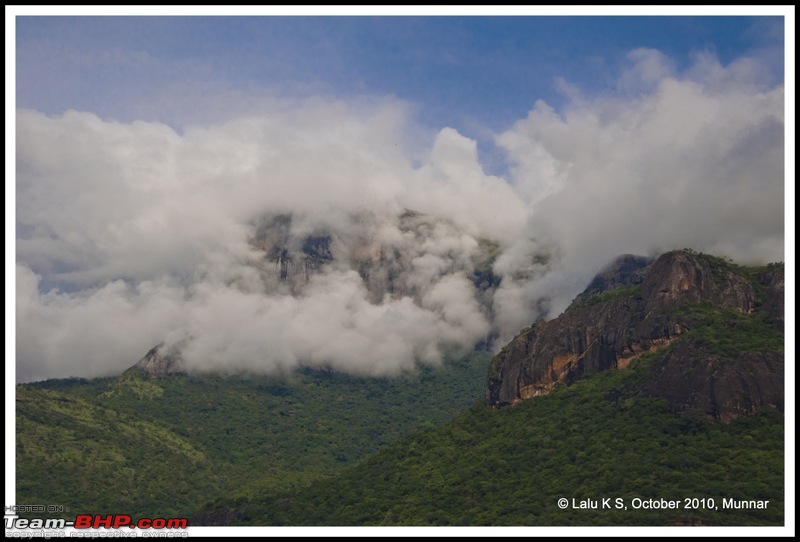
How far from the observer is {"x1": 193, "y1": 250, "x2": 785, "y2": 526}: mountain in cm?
7869

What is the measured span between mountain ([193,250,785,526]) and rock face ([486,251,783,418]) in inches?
7.3

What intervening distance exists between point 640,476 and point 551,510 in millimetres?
9566

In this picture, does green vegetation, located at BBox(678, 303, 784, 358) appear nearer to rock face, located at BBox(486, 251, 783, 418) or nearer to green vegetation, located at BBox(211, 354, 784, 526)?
rock face, located at BBox(486, 251, 783, 418)

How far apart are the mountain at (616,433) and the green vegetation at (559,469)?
0.73 ft

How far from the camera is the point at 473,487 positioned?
309 ft

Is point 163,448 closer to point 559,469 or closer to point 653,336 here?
point 559,469

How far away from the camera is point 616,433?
307 ft

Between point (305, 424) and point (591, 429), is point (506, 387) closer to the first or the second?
point (591, 429)

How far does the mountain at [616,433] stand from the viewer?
258 ft

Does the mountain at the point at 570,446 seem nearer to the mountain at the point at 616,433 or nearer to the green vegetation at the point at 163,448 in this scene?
the mountain at the point at 616,433

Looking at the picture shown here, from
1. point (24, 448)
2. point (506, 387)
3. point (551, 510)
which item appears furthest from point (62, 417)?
point (551, 510)

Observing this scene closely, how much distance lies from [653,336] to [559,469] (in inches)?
1020

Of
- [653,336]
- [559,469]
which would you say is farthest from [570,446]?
[653,336]

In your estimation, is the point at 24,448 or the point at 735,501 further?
the point at 24,448
